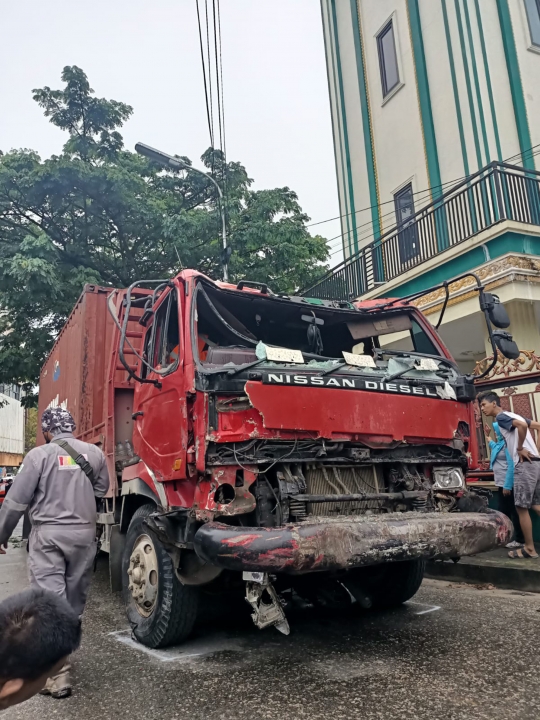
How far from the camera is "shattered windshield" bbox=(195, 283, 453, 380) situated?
13.2ft

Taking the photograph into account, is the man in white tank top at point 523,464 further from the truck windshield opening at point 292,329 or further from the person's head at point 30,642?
the person's head at point 30,642

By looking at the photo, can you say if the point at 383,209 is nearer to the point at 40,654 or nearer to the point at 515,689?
the point at 515,689

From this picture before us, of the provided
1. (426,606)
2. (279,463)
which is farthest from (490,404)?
(279,463)

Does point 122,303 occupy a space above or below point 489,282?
below

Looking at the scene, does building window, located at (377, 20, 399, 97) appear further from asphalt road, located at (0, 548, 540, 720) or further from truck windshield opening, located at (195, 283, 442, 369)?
asphalt road, located at (0, 548, 540, 720)

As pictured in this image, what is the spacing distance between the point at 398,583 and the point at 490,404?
231 cm

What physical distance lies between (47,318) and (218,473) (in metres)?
10.4

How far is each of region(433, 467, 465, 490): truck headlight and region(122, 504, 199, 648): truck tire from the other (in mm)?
1809

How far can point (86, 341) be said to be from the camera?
6176 mm

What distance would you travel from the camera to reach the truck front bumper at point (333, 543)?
3062mm

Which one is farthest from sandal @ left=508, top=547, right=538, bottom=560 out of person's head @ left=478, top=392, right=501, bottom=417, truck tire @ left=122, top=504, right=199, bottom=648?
truck tire @ left=122, top=504, right=199, bottom=648

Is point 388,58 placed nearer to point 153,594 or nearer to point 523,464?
point 523,464

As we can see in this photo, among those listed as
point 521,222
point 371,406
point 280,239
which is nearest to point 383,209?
point 280,239

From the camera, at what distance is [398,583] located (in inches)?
186
